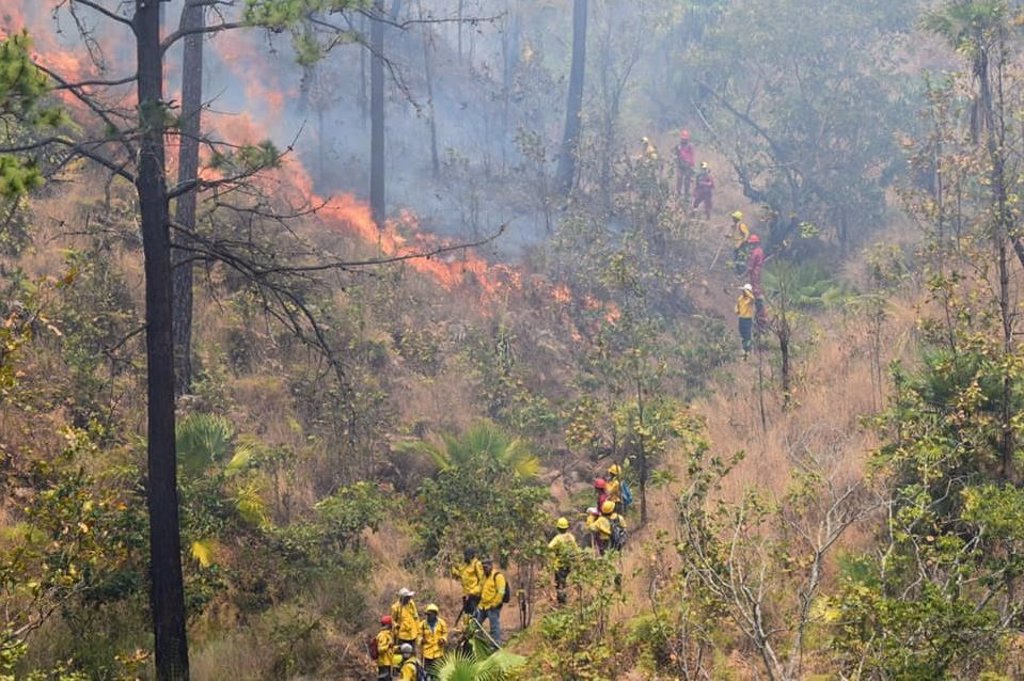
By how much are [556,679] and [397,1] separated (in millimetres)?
24120

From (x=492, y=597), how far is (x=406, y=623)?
45.9 inches

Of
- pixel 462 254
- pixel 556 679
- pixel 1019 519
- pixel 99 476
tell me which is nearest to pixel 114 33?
pixel 462 254

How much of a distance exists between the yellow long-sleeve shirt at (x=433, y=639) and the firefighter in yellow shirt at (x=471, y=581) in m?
0.71

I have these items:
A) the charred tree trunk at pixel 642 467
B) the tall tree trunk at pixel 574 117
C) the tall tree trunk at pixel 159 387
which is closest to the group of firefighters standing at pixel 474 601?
the charred tree trunk at pixel 642 467

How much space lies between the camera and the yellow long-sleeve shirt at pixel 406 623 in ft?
32.0

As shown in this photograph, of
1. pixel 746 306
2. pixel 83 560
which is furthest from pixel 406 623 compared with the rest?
pixel 746 306

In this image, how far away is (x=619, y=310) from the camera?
831 inches

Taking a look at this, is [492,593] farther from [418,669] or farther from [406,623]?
[418,669]

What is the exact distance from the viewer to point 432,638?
980cm

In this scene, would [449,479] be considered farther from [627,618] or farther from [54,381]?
[54,381]

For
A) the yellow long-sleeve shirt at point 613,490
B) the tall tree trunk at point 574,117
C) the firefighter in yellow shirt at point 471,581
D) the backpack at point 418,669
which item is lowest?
the backpack at point 418,669

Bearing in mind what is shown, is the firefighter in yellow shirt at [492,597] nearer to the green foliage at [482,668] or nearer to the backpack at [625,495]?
the green foliage at [482,668]

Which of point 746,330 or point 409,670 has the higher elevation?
point 746,330

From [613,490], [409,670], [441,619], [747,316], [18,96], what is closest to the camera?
[18,96]
